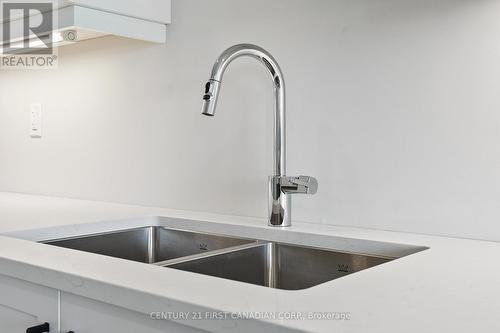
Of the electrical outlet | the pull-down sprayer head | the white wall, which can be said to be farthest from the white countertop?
the electrical outlet

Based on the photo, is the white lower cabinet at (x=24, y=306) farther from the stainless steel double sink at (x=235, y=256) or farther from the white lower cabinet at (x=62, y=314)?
the stainless steel double sink at (x=235, y=256)

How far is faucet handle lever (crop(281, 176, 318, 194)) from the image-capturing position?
1.33 m

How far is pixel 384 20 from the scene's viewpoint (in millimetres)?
1326

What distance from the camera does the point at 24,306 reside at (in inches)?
39.4

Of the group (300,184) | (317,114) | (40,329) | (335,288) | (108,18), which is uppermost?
(108,18)

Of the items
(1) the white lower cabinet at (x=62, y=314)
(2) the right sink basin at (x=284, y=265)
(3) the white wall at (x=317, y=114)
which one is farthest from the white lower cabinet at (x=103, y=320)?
(3) the white wall at (x=317, y=114)

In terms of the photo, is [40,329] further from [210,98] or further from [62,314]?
[210,98]

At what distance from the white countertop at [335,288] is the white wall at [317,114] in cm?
13

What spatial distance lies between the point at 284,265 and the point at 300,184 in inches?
7.7

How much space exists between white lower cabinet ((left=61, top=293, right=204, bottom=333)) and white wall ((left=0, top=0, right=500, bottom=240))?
0.72 m

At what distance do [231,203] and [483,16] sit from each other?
0.83m

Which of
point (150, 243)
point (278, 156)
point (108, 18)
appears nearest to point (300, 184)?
point (278, 156)

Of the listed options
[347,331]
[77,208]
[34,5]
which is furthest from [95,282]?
[34,5]

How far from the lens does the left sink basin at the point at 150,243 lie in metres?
1.46
